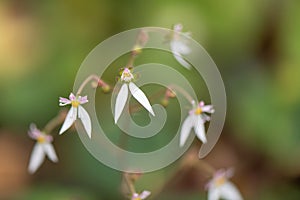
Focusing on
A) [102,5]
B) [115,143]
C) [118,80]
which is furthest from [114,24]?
[118,80]

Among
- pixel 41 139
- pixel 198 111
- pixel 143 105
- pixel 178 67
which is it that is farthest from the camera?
pixel 178 67

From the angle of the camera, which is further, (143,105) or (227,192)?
(227,192)

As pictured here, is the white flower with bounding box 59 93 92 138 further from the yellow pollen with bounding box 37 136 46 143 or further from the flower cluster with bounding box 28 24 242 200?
the yellow pollen with bounding box 37 136 46 143

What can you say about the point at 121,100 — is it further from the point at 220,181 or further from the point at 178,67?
the point at 178,67

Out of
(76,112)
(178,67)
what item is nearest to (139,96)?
(76,112)

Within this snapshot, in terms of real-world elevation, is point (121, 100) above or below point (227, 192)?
above

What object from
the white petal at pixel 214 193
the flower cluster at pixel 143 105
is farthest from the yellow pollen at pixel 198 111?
the white petal at pixel 214 193
